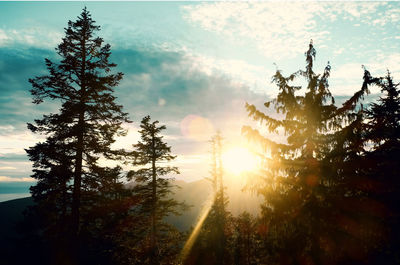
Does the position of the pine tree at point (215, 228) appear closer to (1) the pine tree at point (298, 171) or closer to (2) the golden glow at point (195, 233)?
(2) the golden glow at point (195, 233)

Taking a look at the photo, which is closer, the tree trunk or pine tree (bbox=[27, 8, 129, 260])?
pine tree (bbox=[27, 8, 129, 260])

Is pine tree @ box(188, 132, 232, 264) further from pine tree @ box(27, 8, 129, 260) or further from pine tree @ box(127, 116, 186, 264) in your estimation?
pine tree @ box(27, 8, 129, 260)

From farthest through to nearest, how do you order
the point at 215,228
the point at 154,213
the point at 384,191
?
the point at 215,228 → the point at 154,213 → the point at 384,191

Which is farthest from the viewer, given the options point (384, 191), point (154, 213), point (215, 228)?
point (215, 228)

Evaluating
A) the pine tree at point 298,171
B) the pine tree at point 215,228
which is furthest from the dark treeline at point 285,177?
the pine tree at point 215,228

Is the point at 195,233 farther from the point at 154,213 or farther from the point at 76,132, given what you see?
the point at 76,132

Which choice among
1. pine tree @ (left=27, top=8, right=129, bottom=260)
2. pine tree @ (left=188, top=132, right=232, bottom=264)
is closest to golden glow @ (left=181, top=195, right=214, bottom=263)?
pine tree @ (left=188, top=132, right=232, bottom=264)

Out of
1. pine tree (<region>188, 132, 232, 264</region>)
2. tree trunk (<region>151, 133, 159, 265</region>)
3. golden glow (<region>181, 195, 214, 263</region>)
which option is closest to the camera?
tree trunk (<region>151, 133, 159, 265</region>)

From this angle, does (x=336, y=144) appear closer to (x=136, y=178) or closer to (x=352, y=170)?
(x=352, y=170)

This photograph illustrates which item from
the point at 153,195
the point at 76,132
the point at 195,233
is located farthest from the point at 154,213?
the point at 195,233

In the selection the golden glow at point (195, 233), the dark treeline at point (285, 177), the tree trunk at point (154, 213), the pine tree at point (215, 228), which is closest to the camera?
the dark treeline at point (285, 177)

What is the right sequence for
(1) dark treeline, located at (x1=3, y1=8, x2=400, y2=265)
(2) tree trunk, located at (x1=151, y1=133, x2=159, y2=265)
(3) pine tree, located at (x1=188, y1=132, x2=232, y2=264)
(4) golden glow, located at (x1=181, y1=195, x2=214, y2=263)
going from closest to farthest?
1. (1) dark treeline, located at (x1=3, y1=8, x2=400, y2=265)
2. (2) tree trunk, located at (x1=151, y1=133, x2=159, y2=265)
3. (3) pine tree, located at (x1=188, y1=132, x2=232, y2=264)
4. (4) golden glow, located at (x1=181, y1=195, x2=214, y2=263)

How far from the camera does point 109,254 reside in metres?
21.7

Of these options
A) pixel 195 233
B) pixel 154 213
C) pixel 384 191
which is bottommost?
pixel 195 233
